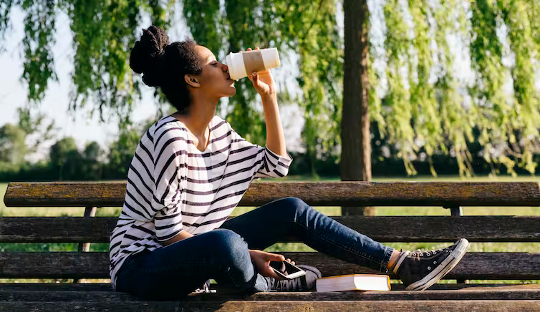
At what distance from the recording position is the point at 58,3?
6859 mm

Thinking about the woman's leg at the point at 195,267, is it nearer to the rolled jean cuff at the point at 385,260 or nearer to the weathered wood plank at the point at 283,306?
the weathered wood plank at the point at 283,306

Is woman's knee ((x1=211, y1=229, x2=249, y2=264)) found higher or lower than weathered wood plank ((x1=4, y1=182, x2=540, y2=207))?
Result: lower

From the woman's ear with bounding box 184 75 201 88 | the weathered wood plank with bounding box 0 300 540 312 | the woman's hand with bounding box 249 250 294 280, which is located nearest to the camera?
the weathered wood plank with bounding box 0 300 540 312

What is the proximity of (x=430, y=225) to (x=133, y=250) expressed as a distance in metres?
1.47

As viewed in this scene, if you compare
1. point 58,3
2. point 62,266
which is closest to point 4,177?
point 58,3

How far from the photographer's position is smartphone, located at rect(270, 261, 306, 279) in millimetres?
2411

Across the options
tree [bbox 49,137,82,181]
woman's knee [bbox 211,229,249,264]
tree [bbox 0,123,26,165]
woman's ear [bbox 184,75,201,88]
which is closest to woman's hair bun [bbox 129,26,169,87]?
woman's ear [bbox 184,75,201,88]

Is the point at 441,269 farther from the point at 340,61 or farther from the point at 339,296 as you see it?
the point at 340,61

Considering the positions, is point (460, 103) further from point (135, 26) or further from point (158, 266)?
point (158, 266)

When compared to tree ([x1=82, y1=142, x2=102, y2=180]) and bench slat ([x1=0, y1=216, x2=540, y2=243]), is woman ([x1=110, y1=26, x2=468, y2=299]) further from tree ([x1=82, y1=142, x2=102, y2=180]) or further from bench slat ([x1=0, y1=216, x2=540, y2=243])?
tree ([x1=82, y1=142, x2=102, y2=180])

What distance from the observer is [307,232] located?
2.65 metres

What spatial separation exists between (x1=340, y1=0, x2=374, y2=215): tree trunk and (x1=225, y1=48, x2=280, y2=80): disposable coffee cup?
3.54 m

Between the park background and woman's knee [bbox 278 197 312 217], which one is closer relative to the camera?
woman's knee [bbox 278 197 312 217]

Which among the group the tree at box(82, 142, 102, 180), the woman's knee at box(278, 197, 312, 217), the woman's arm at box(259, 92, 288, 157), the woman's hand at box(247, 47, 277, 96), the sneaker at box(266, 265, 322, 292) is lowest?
the tree at box(82, 142, 102, 180)
